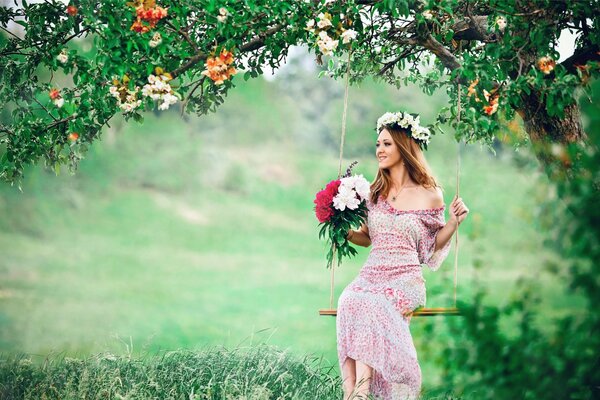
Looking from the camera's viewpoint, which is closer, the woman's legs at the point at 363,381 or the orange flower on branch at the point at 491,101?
the woman's legs at the point at 363,381

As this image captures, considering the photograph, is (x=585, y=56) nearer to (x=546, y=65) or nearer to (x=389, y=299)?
(x=546, y=65)

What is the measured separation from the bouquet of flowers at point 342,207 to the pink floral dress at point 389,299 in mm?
81

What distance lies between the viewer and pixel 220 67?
4.24 m

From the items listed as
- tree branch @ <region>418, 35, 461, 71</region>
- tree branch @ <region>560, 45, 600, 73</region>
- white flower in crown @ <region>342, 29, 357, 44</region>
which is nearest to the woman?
white flower in crown @ <region>342, 29, 357, 44</region>

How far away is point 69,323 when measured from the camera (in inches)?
557

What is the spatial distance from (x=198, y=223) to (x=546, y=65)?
11604 mm

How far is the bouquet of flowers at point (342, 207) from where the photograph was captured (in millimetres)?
4133

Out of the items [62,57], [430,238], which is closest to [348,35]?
[430,238]

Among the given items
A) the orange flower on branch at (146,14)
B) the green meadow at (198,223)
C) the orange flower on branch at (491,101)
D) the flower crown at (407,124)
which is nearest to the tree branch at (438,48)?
the orange flower on branch at (491,101)

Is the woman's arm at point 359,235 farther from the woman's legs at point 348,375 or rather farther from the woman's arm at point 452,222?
the woman's legs at point 348,375

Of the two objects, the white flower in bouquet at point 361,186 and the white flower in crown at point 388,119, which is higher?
the white flower in crown at point 388,119

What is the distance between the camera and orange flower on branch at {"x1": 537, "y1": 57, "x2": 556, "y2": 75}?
13.3 feet

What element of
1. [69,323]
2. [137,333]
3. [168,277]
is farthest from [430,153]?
[69,323]

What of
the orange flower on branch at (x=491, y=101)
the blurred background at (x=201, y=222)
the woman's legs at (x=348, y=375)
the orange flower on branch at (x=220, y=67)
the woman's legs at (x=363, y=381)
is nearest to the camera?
the woman's legs at (x=363, y=381)
